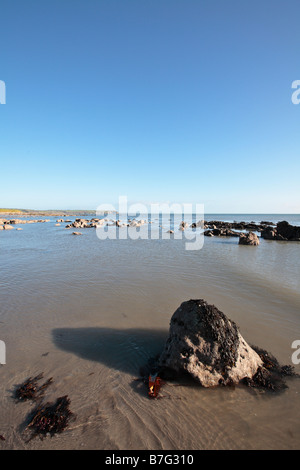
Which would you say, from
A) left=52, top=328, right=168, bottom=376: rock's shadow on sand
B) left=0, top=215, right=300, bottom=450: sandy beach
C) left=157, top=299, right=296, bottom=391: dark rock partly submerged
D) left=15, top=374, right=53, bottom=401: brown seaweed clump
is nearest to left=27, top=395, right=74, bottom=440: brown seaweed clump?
left=0, top=215, right=300, bottom=450: sandy beach

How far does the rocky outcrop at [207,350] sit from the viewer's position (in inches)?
160

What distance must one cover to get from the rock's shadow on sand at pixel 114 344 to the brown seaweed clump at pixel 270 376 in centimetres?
211

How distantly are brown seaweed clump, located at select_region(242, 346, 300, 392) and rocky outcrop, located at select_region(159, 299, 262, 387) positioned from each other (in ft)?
0.34

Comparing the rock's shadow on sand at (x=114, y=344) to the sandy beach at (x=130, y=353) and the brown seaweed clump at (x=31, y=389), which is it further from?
the brown seaweed clump at (x=31, y=389)

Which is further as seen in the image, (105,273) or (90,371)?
(105,273)

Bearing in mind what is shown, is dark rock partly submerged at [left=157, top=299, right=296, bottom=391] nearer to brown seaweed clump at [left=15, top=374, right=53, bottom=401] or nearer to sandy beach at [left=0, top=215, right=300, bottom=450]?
sandy beach at [left=0, top=215, right=300, bottom=450]

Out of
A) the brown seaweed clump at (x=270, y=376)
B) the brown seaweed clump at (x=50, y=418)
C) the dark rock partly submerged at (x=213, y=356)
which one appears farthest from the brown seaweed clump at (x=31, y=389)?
the brown seaweed clump at (x=270, y=376)

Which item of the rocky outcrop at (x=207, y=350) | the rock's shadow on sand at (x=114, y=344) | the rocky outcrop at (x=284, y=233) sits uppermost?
the rocky outcrop at (x=284, y=233)

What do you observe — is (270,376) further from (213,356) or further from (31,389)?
(31,389)

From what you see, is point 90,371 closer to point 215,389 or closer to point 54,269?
point 215,389

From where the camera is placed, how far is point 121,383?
13.5 ft
